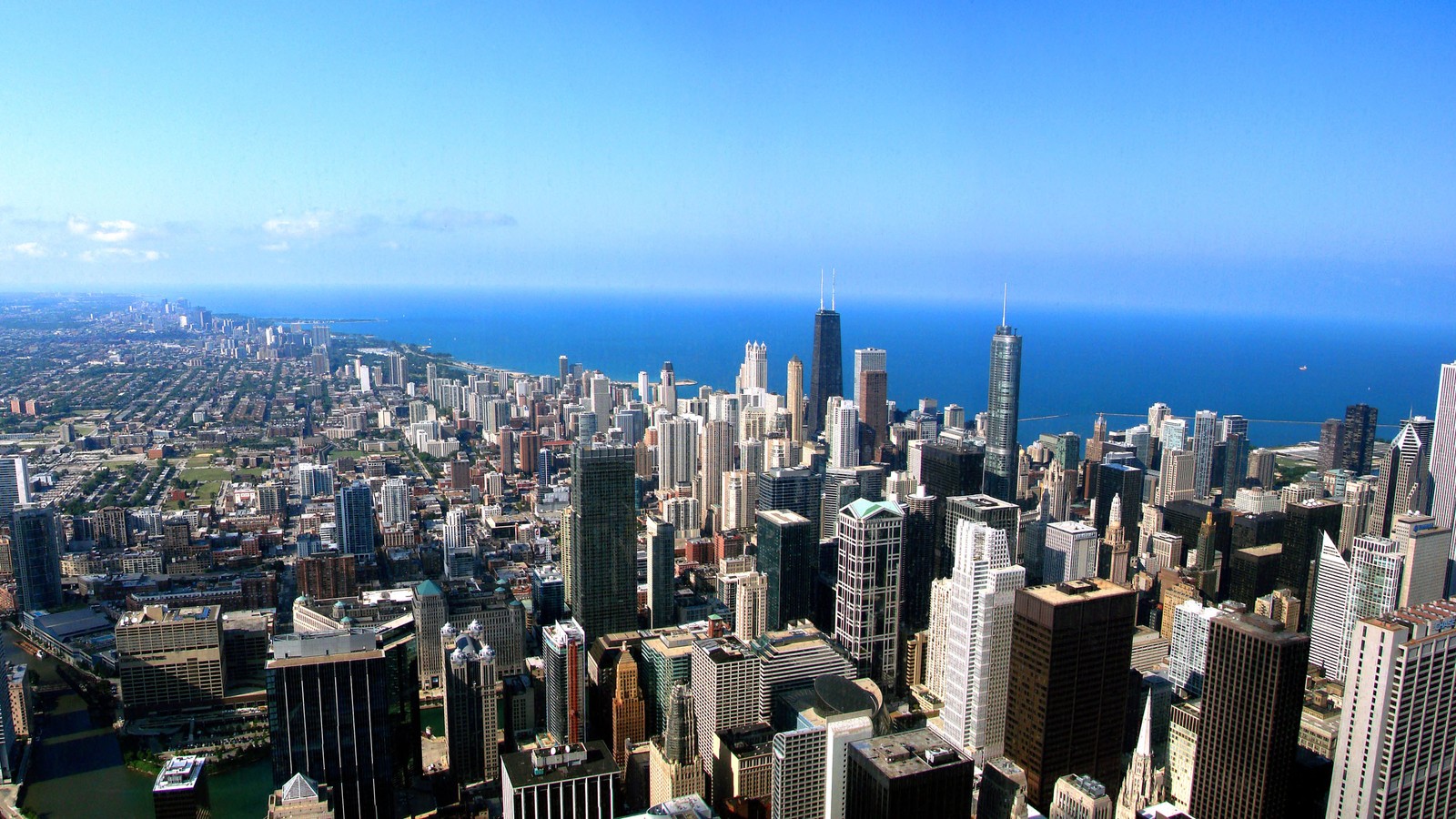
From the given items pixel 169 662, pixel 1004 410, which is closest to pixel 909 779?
pixel 169 662

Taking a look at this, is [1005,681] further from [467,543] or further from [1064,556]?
A: [467,543]

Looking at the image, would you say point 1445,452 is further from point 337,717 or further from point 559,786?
point 337,717

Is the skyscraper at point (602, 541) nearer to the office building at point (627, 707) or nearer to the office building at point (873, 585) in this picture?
the office building at point (627, 707)

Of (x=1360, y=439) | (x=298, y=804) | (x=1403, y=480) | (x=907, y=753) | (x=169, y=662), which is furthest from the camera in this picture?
(x=1360, y=439)

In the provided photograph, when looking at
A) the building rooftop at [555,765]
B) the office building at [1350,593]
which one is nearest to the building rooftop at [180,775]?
the building rooftop at [555,765]

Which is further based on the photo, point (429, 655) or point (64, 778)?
point (429, 655)

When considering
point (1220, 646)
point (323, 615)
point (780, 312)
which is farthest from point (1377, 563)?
point (780, 312)

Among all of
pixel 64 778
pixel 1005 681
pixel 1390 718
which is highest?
pixel 1390 718
